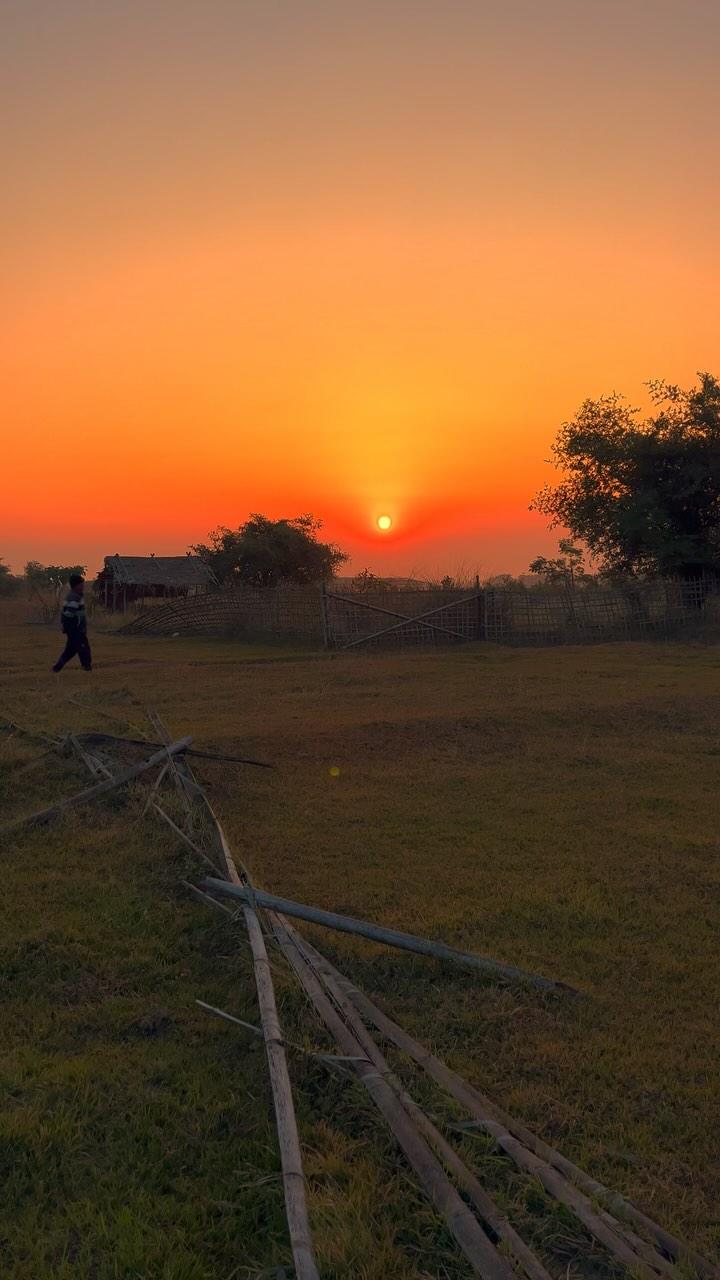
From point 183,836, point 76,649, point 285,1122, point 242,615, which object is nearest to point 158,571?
point 242,615

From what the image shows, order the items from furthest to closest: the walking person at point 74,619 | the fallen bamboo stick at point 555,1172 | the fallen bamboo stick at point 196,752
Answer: the walking person at point 74,619 → the fallen bamboo stick at point 196,752 → the fallen bamboo stick at point 555,1172

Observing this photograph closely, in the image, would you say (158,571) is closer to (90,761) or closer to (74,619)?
(74,619)

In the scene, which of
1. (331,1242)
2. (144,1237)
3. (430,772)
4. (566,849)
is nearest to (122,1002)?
(144,1237)

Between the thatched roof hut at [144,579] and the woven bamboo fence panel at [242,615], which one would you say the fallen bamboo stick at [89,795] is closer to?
the woven bamboo fence panel at [242,615]

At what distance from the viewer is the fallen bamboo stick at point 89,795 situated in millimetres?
6770

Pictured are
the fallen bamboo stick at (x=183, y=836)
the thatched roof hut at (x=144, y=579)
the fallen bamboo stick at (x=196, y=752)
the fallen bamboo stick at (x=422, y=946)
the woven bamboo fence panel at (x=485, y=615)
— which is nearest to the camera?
the fallen bamboo stick at (x=422, y=946)

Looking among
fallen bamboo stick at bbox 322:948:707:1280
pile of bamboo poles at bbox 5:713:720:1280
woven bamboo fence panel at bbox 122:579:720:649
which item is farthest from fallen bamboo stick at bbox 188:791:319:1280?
woven bamboo fence panel at bbox 122:579:720:649

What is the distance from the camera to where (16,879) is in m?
5.73

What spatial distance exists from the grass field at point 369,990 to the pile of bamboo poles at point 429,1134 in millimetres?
83

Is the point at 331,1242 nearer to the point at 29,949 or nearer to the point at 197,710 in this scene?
the point at 29,949

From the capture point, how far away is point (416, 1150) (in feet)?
9.19

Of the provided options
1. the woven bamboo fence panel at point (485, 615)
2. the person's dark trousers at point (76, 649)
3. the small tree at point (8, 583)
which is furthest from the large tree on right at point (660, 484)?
the small tree at point (8, 583)

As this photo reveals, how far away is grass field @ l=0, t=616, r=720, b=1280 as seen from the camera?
8.79ft

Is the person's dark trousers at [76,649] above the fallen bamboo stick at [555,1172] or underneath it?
above
